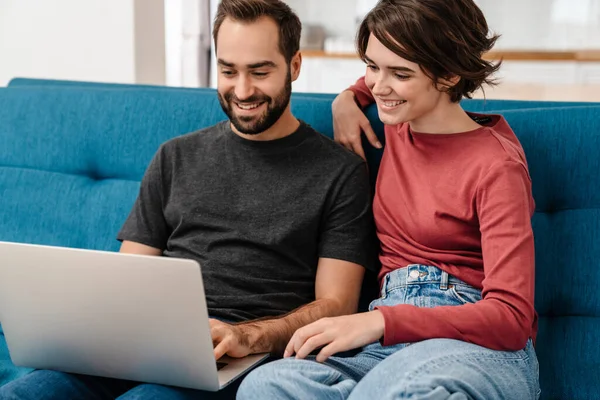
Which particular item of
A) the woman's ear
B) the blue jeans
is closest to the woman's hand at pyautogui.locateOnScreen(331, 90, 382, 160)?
the woman's ear

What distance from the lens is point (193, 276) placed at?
1192 mm

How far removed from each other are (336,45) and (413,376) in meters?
4.19

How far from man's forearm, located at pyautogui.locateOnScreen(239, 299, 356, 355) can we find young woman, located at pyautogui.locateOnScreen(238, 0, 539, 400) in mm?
72

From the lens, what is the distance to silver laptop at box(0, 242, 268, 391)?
122cm

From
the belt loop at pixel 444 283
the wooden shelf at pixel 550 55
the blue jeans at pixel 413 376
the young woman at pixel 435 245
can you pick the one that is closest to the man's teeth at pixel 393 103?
the young woman at pixel 435 245

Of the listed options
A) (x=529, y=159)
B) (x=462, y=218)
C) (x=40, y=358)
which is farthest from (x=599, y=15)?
(x=40, y=358)

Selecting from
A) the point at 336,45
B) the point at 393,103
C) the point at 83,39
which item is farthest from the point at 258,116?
the point at 336,45

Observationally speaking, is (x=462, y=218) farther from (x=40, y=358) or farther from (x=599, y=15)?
(x=599, y=15)

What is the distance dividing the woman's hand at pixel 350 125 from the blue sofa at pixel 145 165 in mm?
40

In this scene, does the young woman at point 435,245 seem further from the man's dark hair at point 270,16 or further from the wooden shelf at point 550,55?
the wooden shelf at point 550,55

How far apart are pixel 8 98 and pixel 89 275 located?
1064mm

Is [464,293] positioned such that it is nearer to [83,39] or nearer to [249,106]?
[249,106]

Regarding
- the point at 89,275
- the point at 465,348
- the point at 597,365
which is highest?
the point at 89,275

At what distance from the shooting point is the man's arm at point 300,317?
4.57 feet
